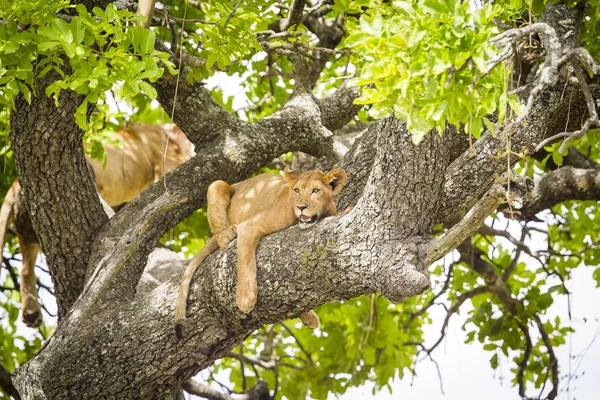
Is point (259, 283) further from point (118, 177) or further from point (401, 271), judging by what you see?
point (118, 177)

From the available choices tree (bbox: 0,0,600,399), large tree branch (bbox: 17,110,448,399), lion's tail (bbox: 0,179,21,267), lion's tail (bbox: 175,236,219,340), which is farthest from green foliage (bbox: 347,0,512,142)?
lion's tail (bbox: 0,179,21,267)

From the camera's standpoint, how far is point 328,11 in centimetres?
768

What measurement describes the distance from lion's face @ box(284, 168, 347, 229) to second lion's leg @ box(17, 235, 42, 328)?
9.84ft

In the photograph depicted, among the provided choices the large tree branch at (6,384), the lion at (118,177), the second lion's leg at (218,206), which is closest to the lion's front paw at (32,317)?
the lion at (118,177)

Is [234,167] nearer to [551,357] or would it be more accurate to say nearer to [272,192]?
[272,192]

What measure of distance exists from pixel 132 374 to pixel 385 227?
1837 millimetres

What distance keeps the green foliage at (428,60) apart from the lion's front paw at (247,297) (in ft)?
5.17

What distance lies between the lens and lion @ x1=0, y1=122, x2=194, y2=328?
6660 millimetres

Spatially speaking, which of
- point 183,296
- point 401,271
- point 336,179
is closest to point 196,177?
point 183,296

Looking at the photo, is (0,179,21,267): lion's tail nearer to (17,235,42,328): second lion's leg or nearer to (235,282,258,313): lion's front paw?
(17,235,42,328): second lion's leg

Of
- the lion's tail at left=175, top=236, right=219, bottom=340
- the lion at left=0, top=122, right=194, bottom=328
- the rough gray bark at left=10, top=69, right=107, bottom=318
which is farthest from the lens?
the lion at left=0, top=122, right=194, bottom=328

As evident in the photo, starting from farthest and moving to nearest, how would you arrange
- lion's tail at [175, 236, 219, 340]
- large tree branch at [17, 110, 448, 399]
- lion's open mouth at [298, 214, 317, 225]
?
lion's tail at [175, 236, 219, 340]
lion's open mouth at [298, 214, 317, 225]
large tree branch at [17, 110, 448, 399]

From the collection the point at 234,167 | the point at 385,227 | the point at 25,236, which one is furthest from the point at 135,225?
the point at 25,236

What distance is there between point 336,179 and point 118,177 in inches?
130
